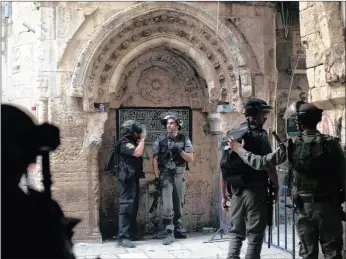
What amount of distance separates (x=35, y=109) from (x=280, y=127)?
14.2ft

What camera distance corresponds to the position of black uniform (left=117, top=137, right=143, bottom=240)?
649 cm

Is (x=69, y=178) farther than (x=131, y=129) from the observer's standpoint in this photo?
Yes

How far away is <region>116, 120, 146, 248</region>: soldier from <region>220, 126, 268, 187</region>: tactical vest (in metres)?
2.30

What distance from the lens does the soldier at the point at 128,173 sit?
6.49m

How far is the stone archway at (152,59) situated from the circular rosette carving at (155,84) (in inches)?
1.3

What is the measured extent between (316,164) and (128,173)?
324 centimetres

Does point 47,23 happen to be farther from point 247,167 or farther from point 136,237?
point 247,167

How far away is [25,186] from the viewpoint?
2729 millimetres

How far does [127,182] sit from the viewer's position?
653 cm

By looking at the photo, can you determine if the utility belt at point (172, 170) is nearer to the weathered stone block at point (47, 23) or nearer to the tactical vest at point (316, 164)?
the weathered stone block at point (47, 23)

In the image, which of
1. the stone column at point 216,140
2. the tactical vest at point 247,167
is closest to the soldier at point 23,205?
the tactical vest at point 247,167

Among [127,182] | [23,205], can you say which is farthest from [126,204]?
[23,205]

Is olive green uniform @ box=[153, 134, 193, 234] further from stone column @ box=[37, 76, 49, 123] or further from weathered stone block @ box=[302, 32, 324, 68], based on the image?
weathered stone block @ box=[302, 32, 324, 68]

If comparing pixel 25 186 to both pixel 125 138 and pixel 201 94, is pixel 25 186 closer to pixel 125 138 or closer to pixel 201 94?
pixel 125 138
